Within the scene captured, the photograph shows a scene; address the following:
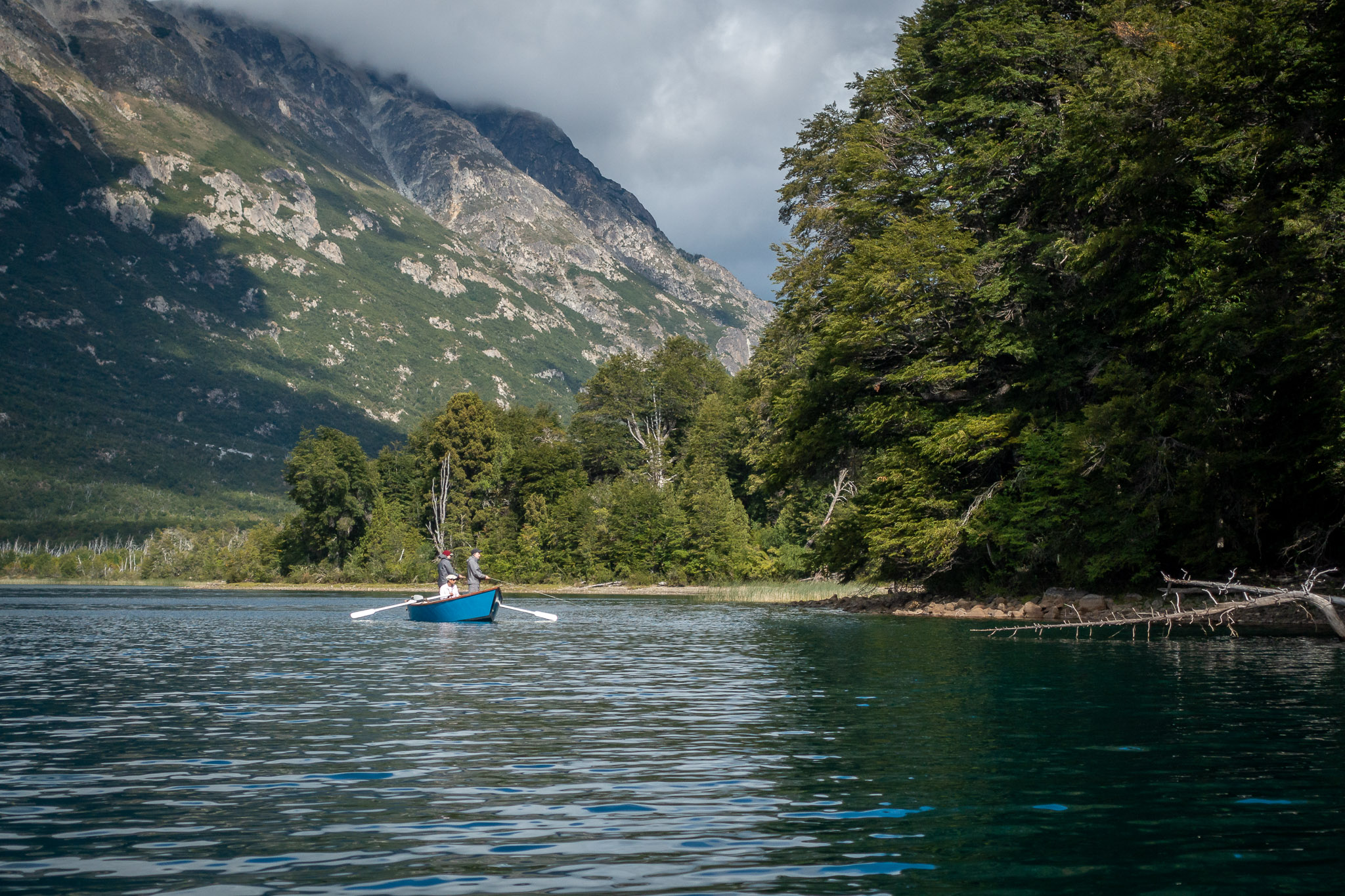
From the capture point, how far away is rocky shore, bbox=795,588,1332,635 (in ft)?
95.1

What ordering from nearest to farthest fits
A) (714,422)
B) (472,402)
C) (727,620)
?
1. (727,620)
2. (714,422)
3. (472,402)

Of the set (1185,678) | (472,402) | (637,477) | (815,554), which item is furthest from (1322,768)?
(472,402)

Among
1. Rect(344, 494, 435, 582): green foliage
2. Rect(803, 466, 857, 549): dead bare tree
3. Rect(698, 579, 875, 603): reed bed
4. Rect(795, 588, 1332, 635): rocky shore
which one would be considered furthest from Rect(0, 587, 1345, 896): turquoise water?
Rect(344, 494, 435, 582): green foliage

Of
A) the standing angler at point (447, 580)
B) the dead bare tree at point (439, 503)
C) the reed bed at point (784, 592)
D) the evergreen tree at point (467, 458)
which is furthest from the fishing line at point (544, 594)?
the evergreen tree at point (467, 458)

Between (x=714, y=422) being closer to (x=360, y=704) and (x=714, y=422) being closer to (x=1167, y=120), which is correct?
(x=1167, y=120)

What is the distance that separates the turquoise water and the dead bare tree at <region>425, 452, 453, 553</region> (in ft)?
287

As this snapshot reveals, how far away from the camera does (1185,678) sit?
17922mm

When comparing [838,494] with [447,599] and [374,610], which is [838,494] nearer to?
[447,599]

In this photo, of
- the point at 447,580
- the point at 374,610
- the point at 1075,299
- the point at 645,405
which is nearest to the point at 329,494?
the point at 645,405

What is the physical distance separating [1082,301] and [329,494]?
290 ft

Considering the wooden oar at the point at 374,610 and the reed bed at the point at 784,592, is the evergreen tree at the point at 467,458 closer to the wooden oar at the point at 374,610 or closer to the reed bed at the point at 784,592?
the reed bed at the point at 784,592

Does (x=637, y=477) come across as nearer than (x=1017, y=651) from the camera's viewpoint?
No

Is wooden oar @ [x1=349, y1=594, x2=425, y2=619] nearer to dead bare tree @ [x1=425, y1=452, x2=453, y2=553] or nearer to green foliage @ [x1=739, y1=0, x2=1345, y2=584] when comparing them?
green foliage @ [x1=739, y1=0, x2=1345, y2=584]

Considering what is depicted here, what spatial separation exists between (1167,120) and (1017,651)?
14.9m
